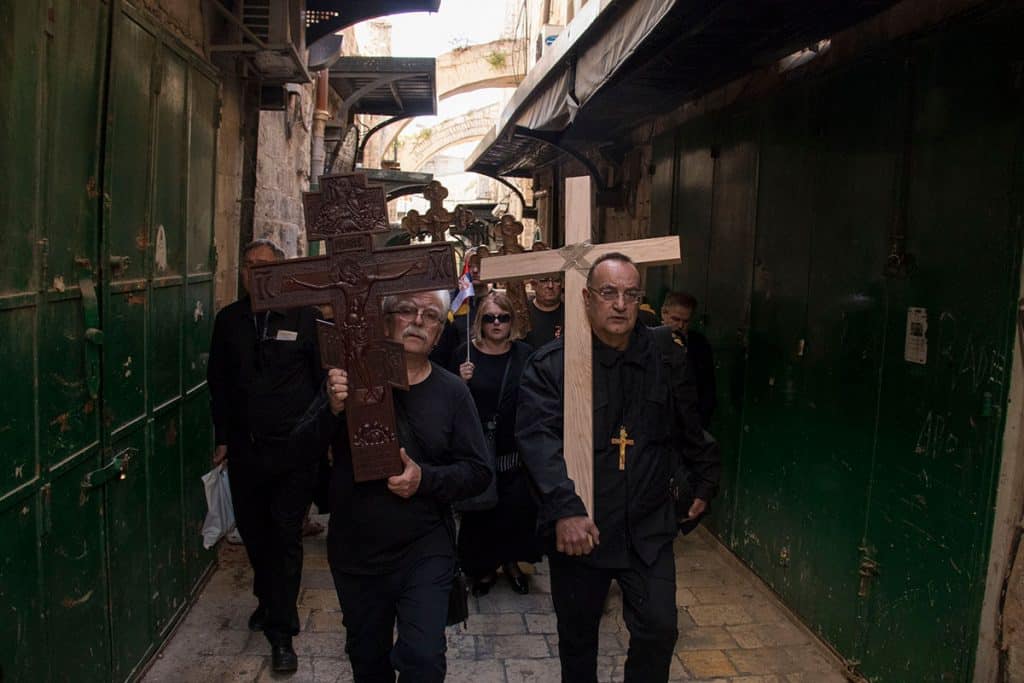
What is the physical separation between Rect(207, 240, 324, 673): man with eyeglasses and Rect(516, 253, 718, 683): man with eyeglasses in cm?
142

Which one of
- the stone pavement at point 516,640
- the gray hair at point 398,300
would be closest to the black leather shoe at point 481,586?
the stone pavement at point 516,640

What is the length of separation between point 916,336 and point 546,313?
103 inches

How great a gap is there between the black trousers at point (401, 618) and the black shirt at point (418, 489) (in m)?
0.05

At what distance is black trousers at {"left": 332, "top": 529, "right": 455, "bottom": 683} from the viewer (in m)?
2.91

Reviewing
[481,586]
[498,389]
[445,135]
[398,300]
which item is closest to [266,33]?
[498,389]

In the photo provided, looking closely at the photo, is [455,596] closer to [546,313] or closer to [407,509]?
[407,509]

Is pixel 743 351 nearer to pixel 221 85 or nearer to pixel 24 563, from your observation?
pixel 221 85

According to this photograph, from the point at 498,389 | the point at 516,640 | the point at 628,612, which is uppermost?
the point at 498,389

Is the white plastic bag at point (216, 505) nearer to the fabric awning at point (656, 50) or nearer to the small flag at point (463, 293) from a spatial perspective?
the small flag at point (463, 293)

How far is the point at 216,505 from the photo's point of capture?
15.2 ft

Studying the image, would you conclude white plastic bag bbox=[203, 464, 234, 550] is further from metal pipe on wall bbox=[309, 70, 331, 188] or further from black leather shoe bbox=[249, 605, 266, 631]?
metal pipe on wall bbox=[309, 70, 331, 188]

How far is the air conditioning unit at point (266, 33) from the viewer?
5.50 meters

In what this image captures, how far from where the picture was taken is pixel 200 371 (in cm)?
525

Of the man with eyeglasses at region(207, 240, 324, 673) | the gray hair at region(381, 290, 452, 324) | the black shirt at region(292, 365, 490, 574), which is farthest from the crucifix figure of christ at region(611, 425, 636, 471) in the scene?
the man with eyeglasses at region(207, 240, 324, 673)
